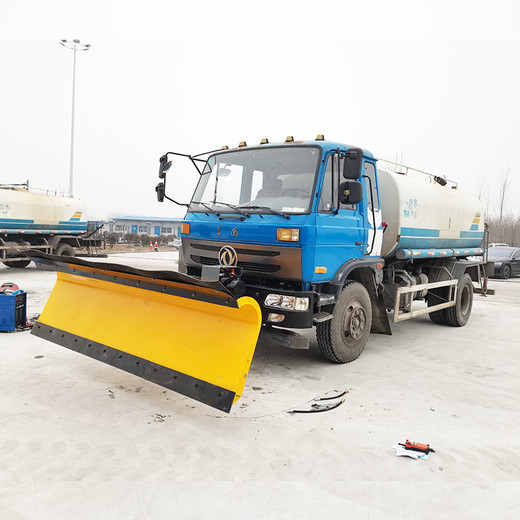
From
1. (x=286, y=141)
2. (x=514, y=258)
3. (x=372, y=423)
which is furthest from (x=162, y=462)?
(x=514, y=258)

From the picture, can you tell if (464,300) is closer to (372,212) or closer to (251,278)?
(372,212)

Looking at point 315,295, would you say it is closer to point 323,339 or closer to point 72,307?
point 323,339

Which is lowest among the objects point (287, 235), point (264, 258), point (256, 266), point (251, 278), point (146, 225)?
point (146, 225)

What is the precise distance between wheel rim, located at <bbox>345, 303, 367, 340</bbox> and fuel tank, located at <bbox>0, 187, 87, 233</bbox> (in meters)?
12.4

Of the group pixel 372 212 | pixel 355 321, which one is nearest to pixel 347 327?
pixel 355 321

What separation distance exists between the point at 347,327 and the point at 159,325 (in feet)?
7.88

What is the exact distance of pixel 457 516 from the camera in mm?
2689

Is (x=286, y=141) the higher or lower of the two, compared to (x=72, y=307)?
higher

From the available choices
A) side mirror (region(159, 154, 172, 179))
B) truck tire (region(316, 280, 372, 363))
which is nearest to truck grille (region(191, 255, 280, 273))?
truck tire (region(316, 280, 372, 363))

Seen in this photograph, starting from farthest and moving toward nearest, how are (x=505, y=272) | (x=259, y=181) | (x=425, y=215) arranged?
(x=505, y=272) → (x=425, y=215) → (x=259, y=181)

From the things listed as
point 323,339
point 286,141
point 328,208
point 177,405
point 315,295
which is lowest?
point 177,405

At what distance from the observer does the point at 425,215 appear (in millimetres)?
7254

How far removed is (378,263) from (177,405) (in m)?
3.32

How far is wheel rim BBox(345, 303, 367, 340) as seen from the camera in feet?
18.3
